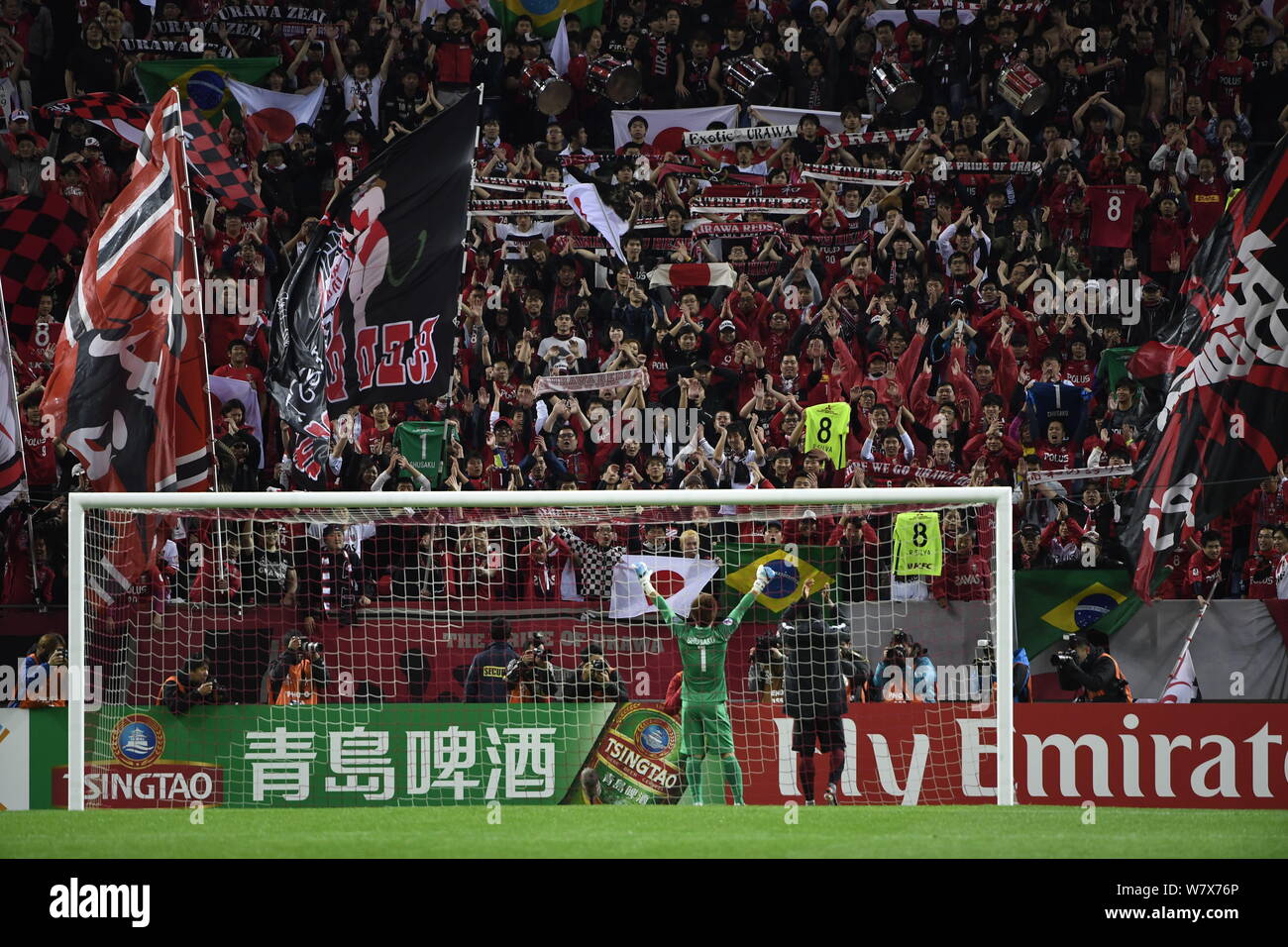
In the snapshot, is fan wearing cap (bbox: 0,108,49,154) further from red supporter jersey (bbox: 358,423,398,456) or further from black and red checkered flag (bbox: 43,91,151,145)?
red supporter jersey (bbox: 358,423,398,456)

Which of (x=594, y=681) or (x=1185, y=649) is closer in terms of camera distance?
(x=594, y=681)

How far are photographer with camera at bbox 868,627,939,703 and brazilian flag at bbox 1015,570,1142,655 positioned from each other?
1.01 metres

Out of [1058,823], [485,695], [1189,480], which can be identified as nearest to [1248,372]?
[1189,480]

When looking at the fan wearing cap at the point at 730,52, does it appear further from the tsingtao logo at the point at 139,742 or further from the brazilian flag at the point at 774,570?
the tsingtao logo at the point at 139,742

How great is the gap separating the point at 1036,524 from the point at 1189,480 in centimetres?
207

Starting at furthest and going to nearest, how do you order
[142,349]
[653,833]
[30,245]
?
1. [30,245]
2. [142,349]
3. [653,833]

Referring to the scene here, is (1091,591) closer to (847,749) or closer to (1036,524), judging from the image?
(1036,524)

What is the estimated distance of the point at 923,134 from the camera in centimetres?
1758

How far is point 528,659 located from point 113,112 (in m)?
8.63

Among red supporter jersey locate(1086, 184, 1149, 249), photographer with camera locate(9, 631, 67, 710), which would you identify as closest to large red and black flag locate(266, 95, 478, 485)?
photographer with camera locate(9, 631, 67, 710)

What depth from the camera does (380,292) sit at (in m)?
11.1

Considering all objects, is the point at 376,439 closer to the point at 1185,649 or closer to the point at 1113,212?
the point at 1185,649

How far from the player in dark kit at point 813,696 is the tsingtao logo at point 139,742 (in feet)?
16.0

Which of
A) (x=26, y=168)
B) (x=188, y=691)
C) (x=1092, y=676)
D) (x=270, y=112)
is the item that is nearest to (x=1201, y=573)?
(x=1092, y=676)
